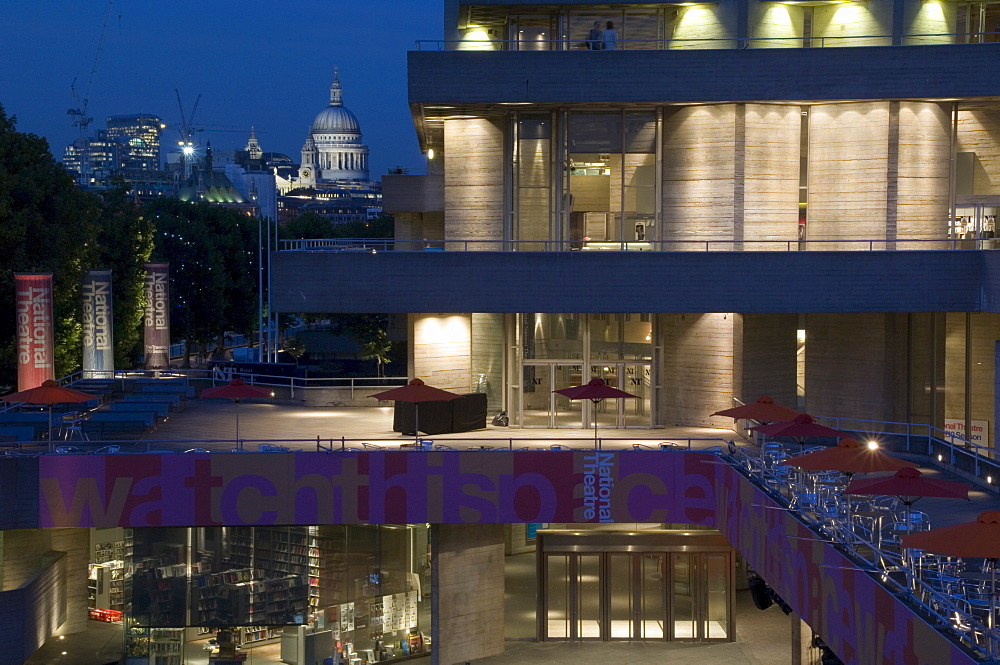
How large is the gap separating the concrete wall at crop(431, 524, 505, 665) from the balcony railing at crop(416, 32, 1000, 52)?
15301 mm

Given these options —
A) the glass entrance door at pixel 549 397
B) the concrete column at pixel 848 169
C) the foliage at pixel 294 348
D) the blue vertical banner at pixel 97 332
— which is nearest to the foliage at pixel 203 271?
the foliage at pixel 294 348

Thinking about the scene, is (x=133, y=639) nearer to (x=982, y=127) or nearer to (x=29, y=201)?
(x=29, y=201)

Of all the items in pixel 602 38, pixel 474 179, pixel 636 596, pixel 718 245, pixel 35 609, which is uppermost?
pixel 602 38

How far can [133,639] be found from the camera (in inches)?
1421

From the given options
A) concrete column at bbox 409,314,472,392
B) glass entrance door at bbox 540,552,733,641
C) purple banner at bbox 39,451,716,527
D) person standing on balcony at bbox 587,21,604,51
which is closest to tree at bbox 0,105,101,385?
concrete column at bbox 409,314,472,392

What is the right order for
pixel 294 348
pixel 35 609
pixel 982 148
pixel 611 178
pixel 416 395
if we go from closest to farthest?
pixel 35 609 → pixel 416 395 → pixel 611 178 → pixel 982 148 → pixel 294 348

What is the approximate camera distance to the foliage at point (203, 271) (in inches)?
3969

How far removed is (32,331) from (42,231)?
13746 mm

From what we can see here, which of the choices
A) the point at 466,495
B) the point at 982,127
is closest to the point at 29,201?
the point at 466,495

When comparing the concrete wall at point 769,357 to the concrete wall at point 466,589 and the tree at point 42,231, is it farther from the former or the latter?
the tree at point 42,231

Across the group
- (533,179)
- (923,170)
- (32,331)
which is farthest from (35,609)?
(923,170)

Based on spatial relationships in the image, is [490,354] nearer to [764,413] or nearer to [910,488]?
[764,413]

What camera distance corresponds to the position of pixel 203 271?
102m

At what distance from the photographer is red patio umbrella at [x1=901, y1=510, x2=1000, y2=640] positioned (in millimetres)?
17438
